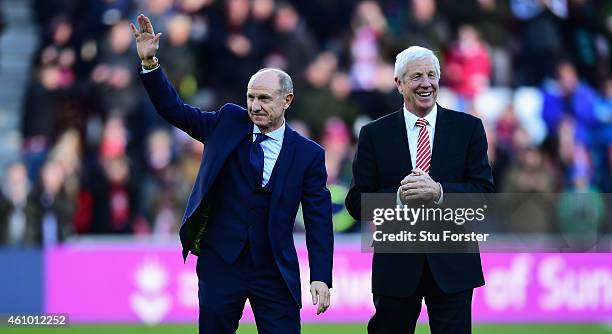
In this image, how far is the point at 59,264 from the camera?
12453 millimetres

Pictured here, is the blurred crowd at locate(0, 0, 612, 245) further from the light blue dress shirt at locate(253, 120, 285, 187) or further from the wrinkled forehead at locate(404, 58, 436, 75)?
the wrinkled forehead at locate(404, 58, 436, 75)

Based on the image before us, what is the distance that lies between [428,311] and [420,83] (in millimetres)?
1162

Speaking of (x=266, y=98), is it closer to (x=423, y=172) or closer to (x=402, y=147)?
(x=402, y=147)

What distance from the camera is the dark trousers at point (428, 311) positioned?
21.6ft

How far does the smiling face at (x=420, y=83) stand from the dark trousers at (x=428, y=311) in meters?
0.84

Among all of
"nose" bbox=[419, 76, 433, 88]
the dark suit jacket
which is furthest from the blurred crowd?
"nose" bbox=[419, 76, 433, 88]

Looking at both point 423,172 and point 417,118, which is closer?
point 423,172

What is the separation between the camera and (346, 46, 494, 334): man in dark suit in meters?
6.57

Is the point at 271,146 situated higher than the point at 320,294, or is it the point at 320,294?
the point at 271,146

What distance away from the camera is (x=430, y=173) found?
664 cm

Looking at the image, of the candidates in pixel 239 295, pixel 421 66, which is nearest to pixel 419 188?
pixel 421 66

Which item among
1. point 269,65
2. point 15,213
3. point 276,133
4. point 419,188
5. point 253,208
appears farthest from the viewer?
point 269,65

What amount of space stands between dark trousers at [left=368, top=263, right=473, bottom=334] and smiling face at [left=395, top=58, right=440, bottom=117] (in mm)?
835

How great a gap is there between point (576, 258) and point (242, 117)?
21.5 feet
